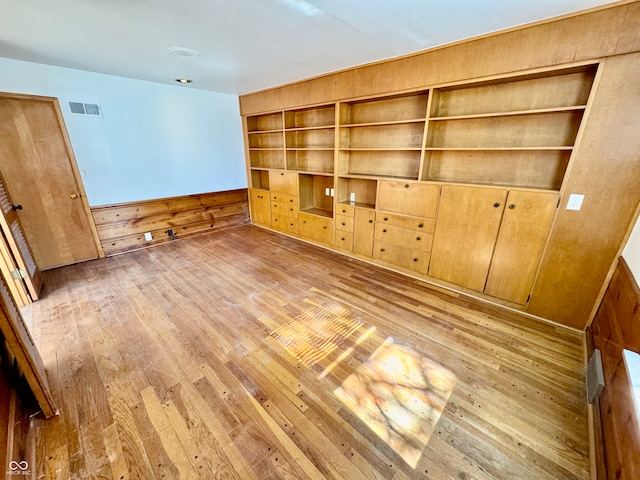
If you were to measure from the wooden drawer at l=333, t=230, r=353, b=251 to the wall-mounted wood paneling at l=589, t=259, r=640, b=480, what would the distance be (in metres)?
2.64

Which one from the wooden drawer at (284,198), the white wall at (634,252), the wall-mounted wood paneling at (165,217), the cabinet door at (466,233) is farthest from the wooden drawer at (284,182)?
the white wall at (634,252)

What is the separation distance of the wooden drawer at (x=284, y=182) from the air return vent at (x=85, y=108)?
254cm

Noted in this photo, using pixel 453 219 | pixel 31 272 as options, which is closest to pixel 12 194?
pixel 31 272

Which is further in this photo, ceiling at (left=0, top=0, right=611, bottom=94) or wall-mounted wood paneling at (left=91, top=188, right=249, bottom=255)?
wall-mounted wood paneling at (left=91, top=188, right=249, bottom=255)

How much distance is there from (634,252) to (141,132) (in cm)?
567

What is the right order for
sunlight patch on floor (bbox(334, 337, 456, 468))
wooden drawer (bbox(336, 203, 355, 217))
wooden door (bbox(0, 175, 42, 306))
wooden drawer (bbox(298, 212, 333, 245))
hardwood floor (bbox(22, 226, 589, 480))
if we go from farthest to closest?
wooden drawer (bbox(298, 212, 333, 245)), wooden drawer (bbox(336, 203, 355, 217)), wooden door (bbox(0, 175, 42, 306)), sunlight patch on floor (bbox(334, 337, 456, 468)), hardwood floor (bbox(22, 226, 589, 480))

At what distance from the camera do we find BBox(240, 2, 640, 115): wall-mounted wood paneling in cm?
180

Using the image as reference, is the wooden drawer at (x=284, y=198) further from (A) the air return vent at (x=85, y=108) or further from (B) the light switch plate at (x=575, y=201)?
(B) the light switch plate at (x=575, y=201)

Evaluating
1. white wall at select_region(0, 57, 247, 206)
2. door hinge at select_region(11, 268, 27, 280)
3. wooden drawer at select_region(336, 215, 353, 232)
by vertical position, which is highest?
white wall at select_region(0, 57, 247, 206)

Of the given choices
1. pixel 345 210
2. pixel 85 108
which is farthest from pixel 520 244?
pixel 85 108

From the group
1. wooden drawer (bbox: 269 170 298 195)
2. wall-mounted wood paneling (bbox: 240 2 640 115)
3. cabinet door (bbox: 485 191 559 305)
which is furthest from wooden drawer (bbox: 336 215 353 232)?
cabinet door (bbox: 485 191 559 305)

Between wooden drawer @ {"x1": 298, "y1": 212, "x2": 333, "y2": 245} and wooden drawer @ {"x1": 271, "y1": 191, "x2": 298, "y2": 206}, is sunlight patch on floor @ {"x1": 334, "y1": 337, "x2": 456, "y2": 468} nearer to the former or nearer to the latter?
wooden drawer @ {"x1": 298, "y1": 212, "x2": 333, "y2": 245}

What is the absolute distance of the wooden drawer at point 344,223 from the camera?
12.6ft

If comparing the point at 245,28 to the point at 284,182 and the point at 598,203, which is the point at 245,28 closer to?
the point at 284,182
